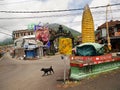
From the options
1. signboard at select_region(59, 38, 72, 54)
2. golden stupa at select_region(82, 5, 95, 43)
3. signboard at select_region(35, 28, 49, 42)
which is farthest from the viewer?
signboard at select_region(35, 28, 49, 42)

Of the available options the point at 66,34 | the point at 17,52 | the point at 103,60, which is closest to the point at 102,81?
the point at 103,60

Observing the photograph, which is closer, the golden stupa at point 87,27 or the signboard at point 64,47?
the signboard at point 64,47

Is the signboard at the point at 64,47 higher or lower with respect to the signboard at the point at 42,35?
lower

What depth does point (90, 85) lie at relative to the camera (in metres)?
23.4

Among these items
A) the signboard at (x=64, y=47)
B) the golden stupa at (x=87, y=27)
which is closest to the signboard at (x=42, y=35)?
the golden stupa at (x=87, y=27)

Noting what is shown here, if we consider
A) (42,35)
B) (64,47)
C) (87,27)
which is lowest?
(64,47)

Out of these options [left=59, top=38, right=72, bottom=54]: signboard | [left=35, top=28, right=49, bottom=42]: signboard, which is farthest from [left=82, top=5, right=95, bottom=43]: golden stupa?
[left=35, top=28, right=49, bottom=42]: signboard

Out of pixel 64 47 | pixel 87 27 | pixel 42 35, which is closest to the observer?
pixel 64 47

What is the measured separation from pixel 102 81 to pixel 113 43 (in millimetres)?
40792

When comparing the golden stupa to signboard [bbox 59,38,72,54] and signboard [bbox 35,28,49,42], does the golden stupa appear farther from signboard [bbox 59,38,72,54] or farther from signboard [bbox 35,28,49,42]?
signboard [bbox 35,28,49,42]

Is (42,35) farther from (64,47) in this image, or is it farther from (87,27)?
(64,47)

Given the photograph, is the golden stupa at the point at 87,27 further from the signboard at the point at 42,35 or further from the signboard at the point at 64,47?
the signboard at the point at 42,35

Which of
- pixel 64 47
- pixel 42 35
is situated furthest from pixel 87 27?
pixel 42 35

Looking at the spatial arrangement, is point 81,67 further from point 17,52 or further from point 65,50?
point 17,52
